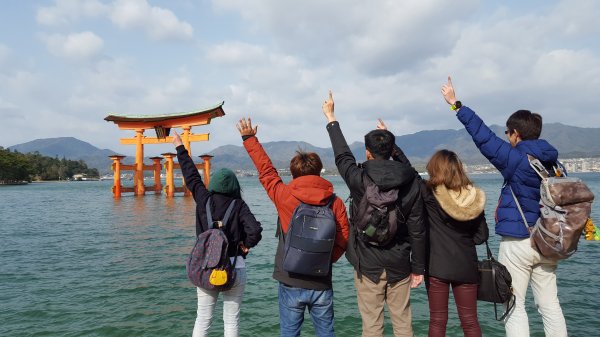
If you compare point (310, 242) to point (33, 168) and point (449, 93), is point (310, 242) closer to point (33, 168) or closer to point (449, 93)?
point (449, 93)

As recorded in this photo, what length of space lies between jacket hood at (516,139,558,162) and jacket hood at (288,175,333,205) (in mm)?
1525

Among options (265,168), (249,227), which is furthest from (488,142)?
(249,227)

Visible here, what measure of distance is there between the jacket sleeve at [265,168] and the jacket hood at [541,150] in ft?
6.12

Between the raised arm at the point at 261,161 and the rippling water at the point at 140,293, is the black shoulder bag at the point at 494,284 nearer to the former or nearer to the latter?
the raised arm at the point at 261,161

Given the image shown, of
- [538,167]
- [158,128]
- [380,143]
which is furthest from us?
[158,128]

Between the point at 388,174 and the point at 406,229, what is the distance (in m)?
0.48

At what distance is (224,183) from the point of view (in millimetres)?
2701

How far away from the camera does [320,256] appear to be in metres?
2.39

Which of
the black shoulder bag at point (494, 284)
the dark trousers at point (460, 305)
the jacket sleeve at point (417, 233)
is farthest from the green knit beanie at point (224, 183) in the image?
the black shoulder bag at point (494, 284)

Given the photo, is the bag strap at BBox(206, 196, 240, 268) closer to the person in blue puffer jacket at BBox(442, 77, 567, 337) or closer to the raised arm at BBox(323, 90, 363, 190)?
the raised arm at BBox(323, 90, 363, 190)

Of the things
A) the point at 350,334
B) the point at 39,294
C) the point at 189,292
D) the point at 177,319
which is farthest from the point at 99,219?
the point at 350,334

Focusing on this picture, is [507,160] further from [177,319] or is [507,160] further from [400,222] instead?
[177,319]

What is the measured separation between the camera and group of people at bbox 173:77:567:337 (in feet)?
8.07

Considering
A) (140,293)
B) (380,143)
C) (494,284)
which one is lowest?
(140,293)
